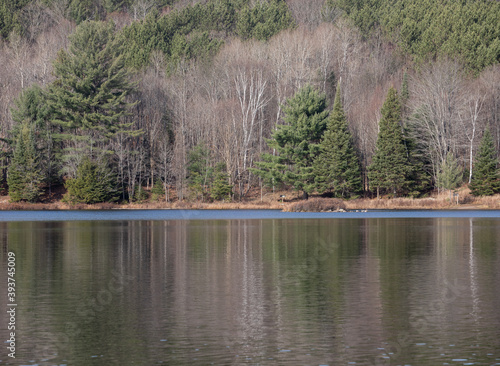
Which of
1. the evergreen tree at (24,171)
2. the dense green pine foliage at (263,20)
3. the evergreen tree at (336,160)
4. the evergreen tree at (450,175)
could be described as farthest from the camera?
the dense green pine foliage at (263,20)

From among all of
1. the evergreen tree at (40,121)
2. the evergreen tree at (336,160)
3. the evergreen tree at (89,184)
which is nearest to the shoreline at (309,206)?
the evergreen tree at (89,184)

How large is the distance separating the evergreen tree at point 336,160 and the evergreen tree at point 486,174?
41.4ft

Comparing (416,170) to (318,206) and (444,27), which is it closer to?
(318,206)

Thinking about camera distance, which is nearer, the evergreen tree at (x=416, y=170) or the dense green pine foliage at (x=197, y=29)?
the evergreen tree at (x=416, y=170)

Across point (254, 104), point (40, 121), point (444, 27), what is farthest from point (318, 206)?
point (40, 121)

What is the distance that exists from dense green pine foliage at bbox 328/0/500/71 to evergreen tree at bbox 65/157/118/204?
39.5 metres

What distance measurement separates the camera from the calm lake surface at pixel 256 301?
15258mm

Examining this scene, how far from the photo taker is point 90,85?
275 ft

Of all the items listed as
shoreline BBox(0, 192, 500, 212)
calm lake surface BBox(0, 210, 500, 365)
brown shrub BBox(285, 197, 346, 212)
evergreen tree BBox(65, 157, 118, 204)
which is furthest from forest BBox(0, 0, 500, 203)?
calm lake surface BBox(0, 210, 500, 365)

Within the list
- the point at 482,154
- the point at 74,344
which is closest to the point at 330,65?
the point at 482,154

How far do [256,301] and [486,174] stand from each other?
197 ft

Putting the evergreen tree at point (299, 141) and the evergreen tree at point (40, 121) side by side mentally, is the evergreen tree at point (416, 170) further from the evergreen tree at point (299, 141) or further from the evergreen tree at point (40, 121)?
the evergreen tree at point (40, 121)

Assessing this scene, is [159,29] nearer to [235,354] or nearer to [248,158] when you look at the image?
[248,158]

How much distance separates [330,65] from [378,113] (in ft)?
36.9
